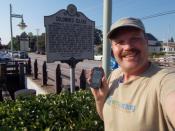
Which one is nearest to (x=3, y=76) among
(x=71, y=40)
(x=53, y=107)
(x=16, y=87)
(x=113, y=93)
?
(x=16, y=87)

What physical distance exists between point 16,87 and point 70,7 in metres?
7.57

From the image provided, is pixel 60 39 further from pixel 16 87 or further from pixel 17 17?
pixel 17 17

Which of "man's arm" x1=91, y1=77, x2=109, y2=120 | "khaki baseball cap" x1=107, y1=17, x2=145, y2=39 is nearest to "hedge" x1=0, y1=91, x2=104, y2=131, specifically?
"man's arm" x1=91, y1=77, x2=109, y2=120

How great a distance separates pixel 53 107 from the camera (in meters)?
4.55

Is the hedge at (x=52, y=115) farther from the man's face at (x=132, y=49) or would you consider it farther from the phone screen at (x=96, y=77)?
the man's face at (x=132, y=49)

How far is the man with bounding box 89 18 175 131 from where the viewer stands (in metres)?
2.02

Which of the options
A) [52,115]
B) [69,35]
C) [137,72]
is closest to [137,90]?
[137,72]

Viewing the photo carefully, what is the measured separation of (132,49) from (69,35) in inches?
237

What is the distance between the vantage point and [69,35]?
27.3 ft

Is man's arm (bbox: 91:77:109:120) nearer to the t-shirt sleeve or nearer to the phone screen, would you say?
the phone screen

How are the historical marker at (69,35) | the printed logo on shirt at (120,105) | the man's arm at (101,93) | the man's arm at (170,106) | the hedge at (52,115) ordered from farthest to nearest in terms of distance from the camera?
the historical marker at (69,35) < the hedge at (52,115) < the man's arm at (101,93) < the printed logo on shirt at (120,105) < the man's arm at (170,106)

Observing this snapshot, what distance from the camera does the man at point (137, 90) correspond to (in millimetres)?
2016

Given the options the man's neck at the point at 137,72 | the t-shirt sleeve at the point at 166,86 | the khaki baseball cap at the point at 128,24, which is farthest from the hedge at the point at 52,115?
the t-shirt sleeve at the point at 166,86

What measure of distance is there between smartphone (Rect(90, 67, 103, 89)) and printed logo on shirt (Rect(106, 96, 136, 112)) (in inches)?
11.9
